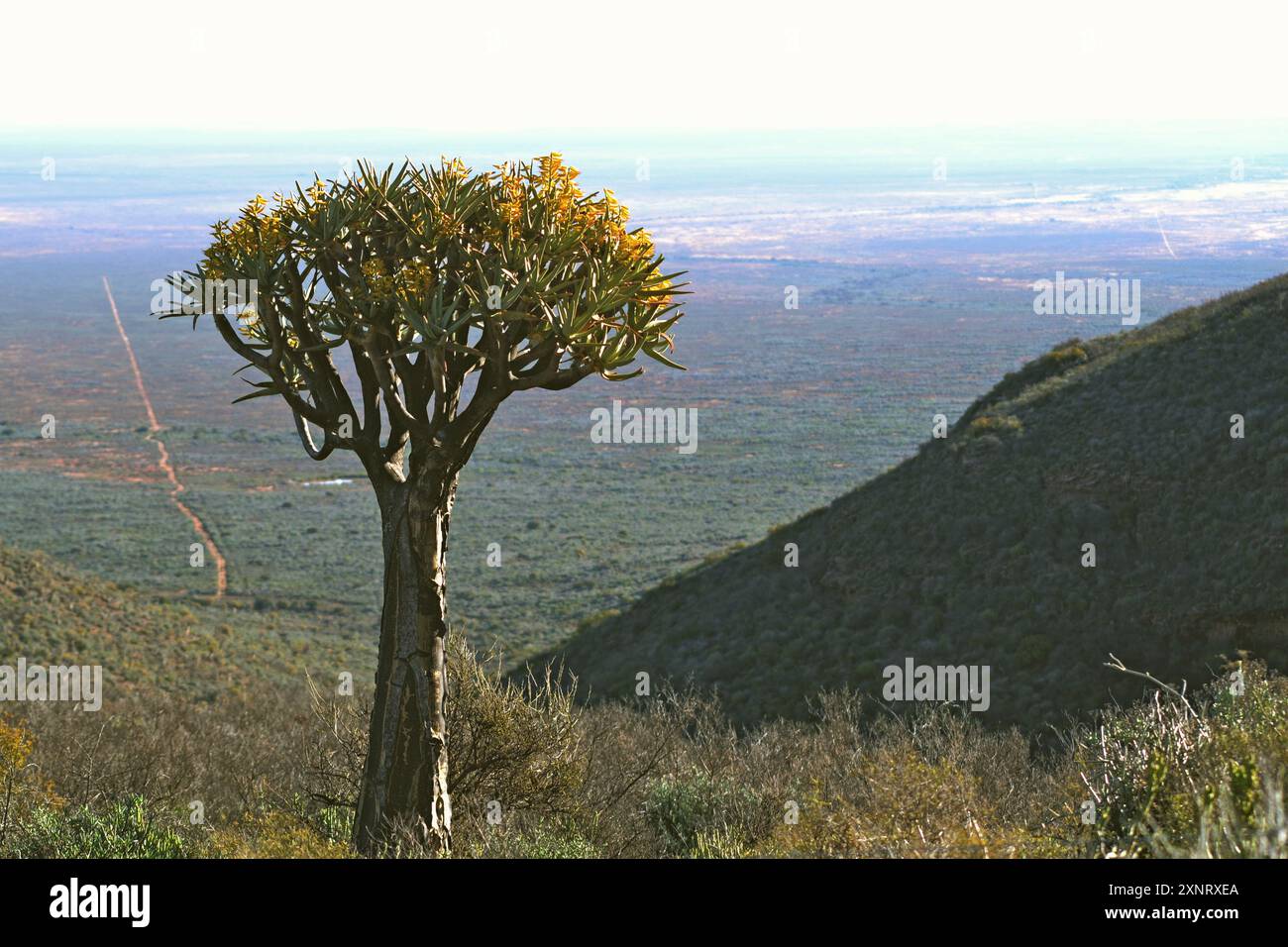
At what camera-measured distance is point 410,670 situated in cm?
1051

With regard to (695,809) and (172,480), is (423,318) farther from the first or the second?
(172,480)

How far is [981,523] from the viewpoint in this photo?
2945 cm

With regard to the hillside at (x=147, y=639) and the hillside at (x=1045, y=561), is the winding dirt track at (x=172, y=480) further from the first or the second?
the hillside at (x=1045, y=561)

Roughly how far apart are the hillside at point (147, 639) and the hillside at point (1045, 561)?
913cm

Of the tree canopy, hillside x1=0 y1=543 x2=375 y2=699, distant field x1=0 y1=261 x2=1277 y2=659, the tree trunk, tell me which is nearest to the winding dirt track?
distant field x1=0 y1=261 x2=1277 y2=659

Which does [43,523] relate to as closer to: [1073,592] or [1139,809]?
[1073,592]

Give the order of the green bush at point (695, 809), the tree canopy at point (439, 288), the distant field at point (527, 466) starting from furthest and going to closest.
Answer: the distant field at point (527, 466) → the green bush at point (695, 809) → the tree canopy at point (439, 288)

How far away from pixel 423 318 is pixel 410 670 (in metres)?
2.85

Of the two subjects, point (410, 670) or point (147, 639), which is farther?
point (147, 639)

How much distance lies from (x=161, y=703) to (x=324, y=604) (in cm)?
2082

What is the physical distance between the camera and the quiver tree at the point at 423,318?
1023cm

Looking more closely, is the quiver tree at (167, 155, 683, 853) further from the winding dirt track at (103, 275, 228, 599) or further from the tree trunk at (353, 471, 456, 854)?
the winding dirt track at (103, 275, 228, 599)

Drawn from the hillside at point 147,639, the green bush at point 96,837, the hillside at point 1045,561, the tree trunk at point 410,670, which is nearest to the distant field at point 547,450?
the hillside at point 147,639

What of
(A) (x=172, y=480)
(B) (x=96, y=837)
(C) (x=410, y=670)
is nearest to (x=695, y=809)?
(C) (x=410, y=670)
